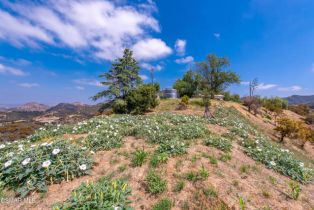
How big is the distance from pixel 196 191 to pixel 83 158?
2.95 m

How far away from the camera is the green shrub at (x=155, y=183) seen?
3.52 metres

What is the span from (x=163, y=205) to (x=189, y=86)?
105 feet

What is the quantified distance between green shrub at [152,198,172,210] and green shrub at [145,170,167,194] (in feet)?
0.90

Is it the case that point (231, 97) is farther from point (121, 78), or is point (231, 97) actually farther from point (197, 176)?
point (197, 176)

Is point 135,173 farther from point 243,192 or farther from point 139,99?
point 139,99

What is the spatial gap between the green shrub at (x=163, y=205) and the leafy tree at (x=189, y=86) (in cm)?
3126

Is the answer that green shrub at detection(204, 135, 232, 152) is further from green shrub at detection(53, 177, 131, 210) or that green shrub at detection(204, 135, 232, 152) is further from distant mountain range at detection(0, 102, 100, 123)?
distant mountain range at detection(0, 102, 100, 123)

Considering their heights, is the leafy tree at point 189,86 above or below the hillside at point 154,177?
above

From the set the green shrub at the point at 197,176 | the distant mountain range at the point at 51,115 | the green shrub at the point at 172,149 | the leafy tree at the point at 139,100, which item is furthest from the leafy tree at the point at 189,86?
the green shrub at the point at 197,176

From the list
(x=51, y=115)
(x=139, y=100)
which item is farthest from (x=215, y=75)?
(x=51, y=115)

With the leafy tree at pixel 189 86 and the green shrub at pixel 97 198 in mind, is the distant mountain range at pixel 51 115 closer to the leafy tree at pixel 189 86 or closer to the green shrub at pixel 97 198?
the green shrub at pixel 97 198

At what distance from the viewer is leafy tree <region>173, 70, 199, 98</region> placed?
33656 millimetres

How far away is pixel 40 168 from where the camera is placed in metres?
3.56

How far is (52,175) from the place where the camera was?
3607 mm
